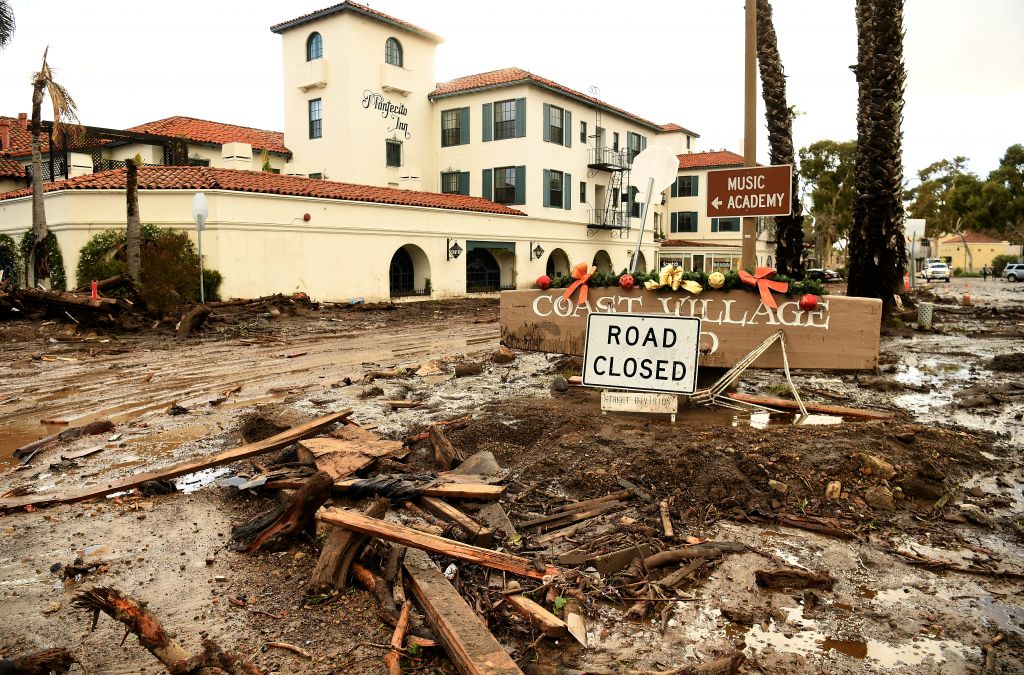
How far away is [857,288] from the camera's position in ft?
50.9

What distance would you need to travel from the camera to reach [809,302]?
7.48 m

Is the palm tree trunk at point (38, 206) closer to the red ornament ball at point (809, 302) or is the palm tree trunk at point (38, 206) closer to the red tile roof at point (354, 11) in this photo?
the red tile roof at point (354, 11)

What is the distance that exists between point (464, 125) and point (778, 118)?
2347 centimetres

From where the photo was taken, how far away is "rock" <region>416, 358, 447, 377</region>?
1112 centimetres

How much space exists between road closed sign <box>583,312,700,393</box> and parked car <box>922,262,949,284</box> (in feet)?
193

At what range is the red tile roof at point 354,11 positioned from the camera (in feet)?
109

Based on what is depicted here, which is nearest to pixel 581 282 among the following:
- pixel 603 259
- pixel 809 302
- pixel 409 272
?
pixel 809 302

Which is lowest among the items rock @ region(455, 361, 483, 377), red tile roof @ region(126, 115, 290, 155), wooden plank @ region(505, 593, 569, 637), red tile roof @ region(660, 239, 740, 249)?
wooden plank @ region(505, 593, 569, 637)

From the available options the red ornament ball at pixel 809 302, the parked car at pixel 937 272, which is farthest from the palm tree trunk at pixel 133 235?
the parked car at pixel 937 272

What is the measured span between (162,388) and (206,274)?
40.5 feet

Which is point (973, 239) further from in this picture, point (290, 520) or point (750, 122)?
point (290, 520)

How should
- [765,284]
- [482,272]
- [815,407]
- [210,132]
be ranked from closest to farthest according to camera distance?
[765,284] < [815,407] < [210,132] < [482,272]

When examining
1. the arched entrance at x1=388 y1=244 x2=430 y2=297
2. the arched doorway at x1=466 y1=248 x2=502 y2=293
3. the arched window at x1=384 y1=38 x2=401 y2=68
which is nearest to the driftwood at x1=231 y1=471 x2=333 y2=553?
the arched entrance at x1=388 y1=244 x2=430 y2=297

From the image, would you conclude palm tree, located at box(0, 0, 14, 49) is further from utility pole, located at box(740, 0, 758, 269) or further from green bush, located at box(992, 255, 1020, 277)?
green bush, located at box(992, 255, 1020, 277)
